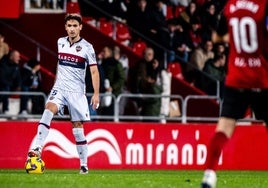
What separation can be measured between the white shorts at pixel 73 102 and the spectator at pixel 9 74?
17.8 feet

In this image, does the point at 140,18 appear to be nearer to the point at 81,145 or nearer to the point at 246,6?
the point at 81,145

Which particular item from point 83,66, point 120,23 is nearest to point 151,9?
point 120,23

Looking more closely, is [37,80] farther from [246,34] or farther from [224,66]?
[246,34]

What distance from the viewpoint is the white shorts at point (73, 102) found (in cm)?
1812

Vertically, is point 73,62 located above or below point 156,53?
below

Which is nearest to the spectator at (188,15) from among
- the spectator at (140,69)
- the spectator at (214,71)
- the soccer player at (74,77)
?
the spectator at (214,71)

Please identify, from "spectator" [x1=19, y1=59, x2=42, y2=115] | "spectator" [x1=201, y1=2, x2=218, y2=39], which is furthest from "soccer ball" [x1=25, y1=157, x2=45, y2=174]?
"spectator" [x1=201, y1=2, x2=218, y2=39]

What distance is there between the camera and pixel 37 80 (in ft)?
79.3

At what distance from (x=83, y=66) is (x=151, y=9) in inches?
382

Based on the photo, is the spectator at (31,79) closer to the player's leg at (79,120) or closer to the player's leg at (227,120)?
the player's leg at (79,120)

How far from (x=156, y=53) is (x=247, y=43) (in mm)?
15352

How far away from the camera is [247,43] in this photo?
40.8 feet

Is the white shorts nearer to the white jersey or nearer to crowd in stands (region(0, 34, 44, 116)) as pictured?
the white jersey

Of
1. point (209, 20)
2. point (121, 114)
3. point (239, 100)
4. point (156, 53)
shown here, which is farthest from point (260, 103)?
point (209, 20)
